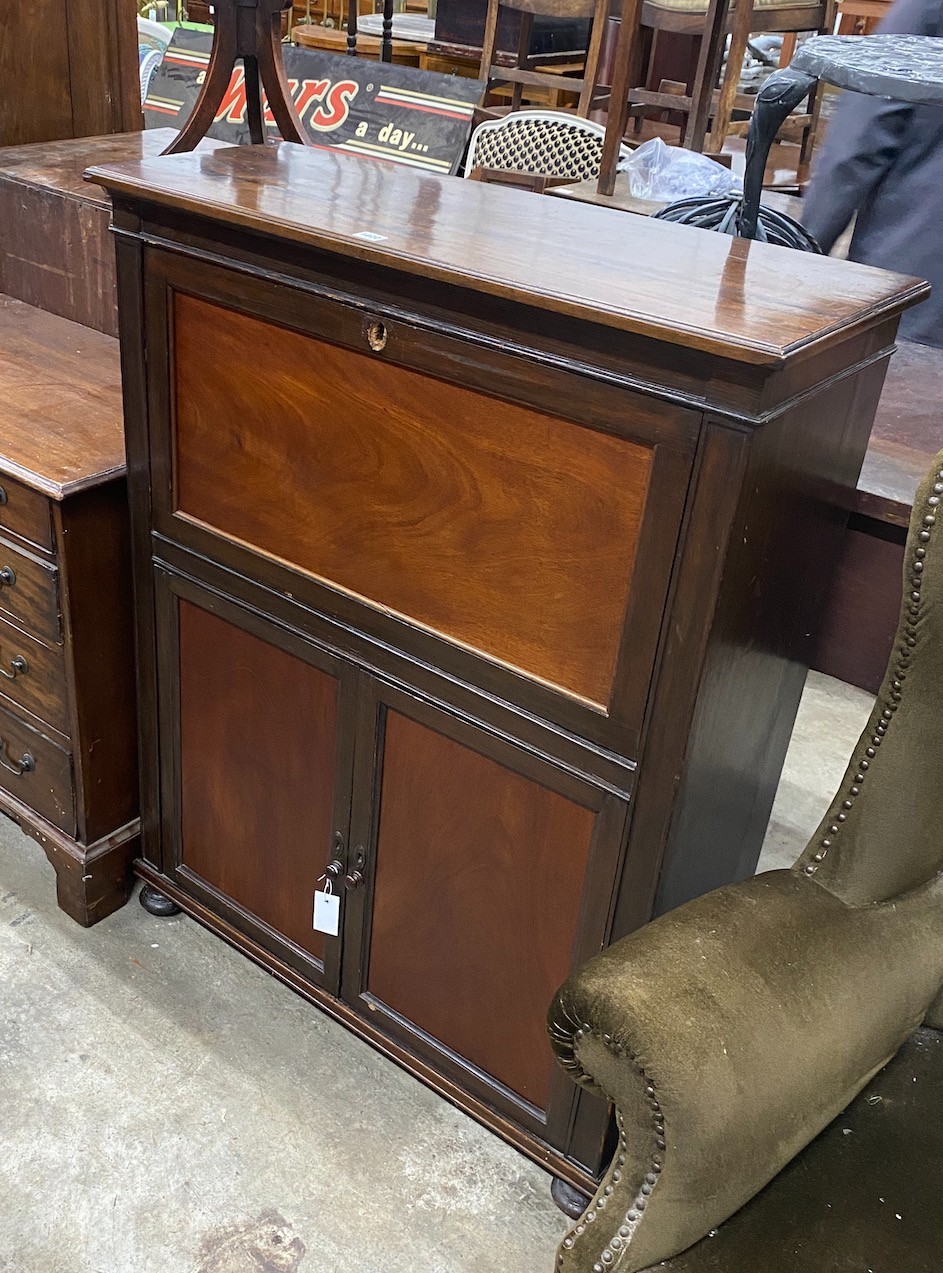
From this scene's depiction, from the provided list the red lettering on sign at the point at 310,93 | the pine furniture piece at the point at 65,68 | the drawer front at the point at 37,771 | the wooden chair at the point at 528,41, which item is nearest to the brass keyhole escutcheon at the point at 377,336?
the drawer front at the point at 37,771

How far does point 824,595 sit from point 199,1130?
108cm

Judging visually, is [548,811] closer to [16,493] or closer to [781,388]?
[781,388]

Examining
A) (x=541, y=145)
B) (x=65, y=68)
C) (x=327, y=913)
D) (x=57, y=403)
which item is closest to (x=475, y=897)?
(x=327, y=913)

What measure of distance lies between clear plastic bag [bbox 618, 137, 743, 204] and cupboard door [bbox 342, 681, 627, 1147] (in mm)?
2042

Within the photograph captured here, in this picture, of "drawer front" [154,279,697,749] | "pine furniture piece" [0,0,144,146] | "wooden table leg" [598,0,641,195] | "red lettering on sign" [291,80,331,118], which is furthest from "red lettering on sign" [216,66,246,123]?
"drawer front" [154,279,697,749]

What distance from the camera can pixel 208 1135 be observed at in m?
1.48

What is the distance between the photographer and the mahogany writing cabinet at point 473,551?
3.28 feet

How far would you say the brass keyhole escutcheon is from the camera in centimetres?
113

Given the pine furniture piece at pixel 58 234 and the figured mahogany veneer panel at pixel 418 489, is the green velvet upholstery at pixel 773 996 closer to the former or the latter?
the figured mahogany veneer panel at pixel 418 489

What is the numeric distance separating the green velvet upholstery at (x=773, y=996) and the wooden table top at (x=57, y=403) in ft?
3.16

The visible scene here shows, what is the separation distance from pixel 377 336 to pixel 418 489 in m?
0.16

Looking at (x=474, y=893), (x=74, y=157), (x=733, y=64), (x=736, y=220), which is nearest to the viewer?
(x=474, y=893)

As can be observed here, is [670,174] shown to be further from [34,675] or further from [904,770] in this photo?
[904,770]

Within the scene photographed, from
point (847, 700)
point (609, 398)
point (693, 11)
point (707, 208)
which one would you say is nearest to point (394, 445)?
point (609, 398)
